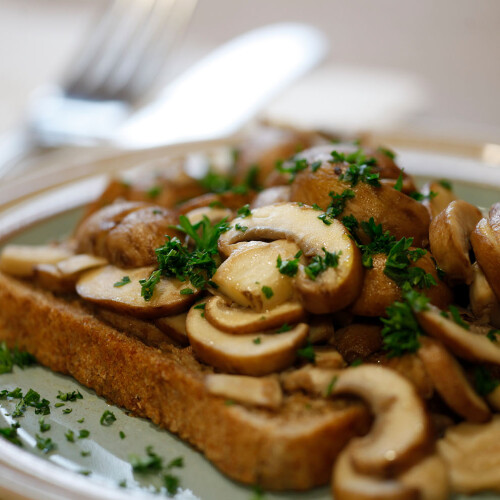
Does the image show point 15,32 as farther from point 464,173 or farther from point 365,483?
point 365,483

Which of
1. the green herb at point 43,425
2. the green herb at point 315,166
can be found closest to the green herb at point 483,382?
the green herb at point 315,166

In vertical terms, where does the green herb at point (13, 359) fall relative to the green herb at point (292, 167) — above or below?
below

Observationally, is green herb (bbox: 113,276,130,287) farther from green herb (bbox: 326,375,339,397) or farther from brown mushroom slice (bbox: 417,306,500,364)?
brown mushroom slice (bbox: 417,306,500,364)

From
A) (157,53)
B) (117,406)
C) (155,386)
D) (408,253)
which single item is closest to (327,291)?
(408,253)

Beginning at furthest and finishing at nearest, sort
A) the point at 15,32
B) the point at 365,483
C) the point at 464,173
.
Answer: the point at 15,32 → the point at 464,173 → the point at 365,483

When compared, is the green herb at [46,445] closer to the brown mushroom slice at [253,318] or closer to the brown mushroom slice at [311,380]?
the brown mushroom slice at [253,318]

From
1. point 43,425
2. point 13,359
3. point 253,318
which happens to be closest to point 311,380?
point 253,318

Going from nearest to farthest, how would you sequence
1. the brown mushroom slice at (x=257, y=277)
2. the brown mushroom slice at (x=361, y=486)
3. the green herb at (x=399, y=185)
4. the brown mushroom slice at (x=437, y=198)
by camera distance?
the brown mushroom slice at (x=361, y=486)
the brown mushroom slice at (x=257, y=277)
the green herb at (x=399, y=185)
the brown mushroom slice at (x=437, y=198)

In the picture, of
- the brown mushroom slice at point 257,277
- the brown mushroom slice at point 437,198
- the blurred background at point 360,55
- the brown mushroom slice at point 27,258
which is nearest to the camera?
the brown mushroom slice at point 257,277
